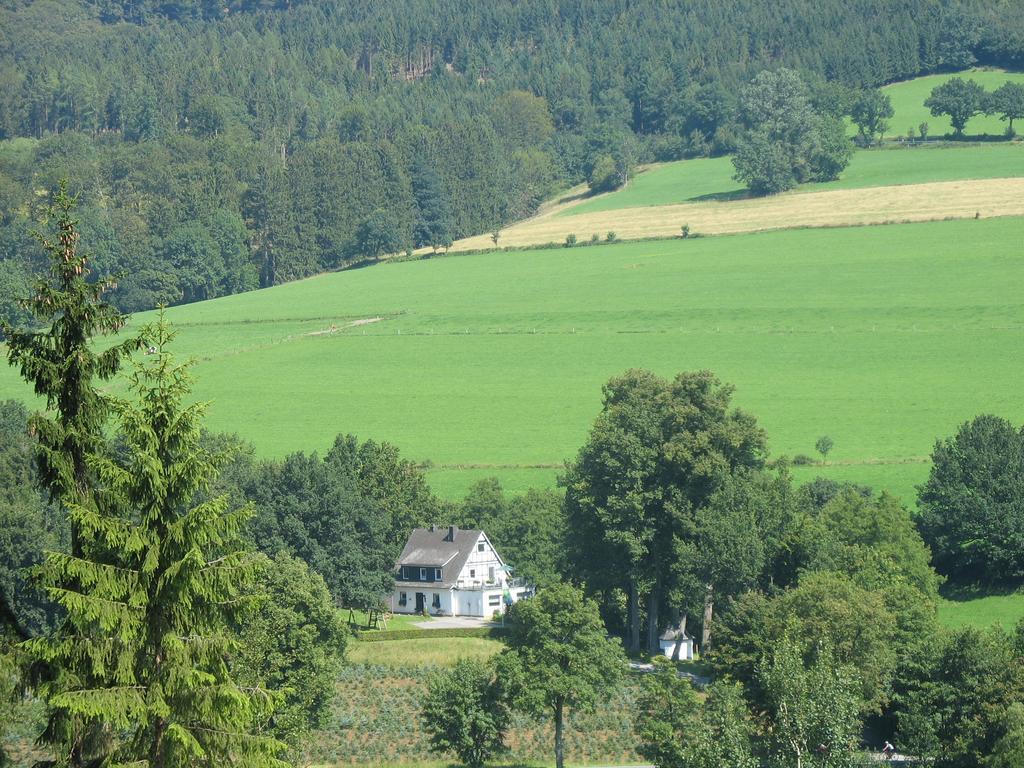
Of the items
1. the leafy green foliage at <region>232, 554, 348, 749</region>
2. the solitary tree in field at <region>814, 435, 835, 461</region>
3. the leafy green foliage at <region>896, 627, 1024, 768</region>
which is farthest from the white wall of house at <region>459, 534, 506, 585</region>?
the leafy green foliage at <region>896, 627, 1024, 768</region>

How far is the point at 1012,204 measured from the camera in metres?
176

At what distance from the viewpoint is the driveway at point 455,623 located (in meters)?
82.2

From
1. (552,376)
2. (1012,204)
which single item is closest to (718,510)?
(552,376)

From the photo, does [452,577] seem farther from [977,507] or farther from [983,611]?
[983,611]

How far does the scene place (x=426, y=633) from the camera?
3130 inches

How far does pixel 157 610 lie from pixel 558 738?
140 ft

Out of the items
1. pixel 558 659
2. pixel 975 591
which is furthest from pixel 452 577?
pixel 975 591

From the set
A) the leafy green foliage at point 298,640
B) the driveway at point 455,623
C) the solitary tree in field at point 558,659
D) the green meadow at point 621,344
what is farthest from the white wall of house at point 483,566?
the leafy green foliage at point 298,640

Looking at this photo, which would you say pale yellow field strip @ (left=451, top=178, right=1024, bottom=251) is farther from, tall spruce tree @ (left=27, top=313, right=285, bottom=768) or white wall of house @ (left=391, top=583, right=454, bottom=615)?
tall spruce tree @ (left=27, top=313, right=285, bottom=768)

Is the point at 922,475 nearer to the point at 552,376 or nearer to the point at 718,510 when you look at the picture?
the point at 718,510

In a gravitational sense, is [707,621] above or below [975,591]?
below

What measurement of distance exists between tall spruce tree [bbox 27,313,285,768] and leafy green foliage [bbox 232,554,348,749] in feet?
115

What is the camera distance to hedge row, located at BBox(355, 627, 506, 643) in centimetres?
7825

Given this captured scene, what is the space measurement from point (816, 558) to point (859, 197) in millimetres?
124595
